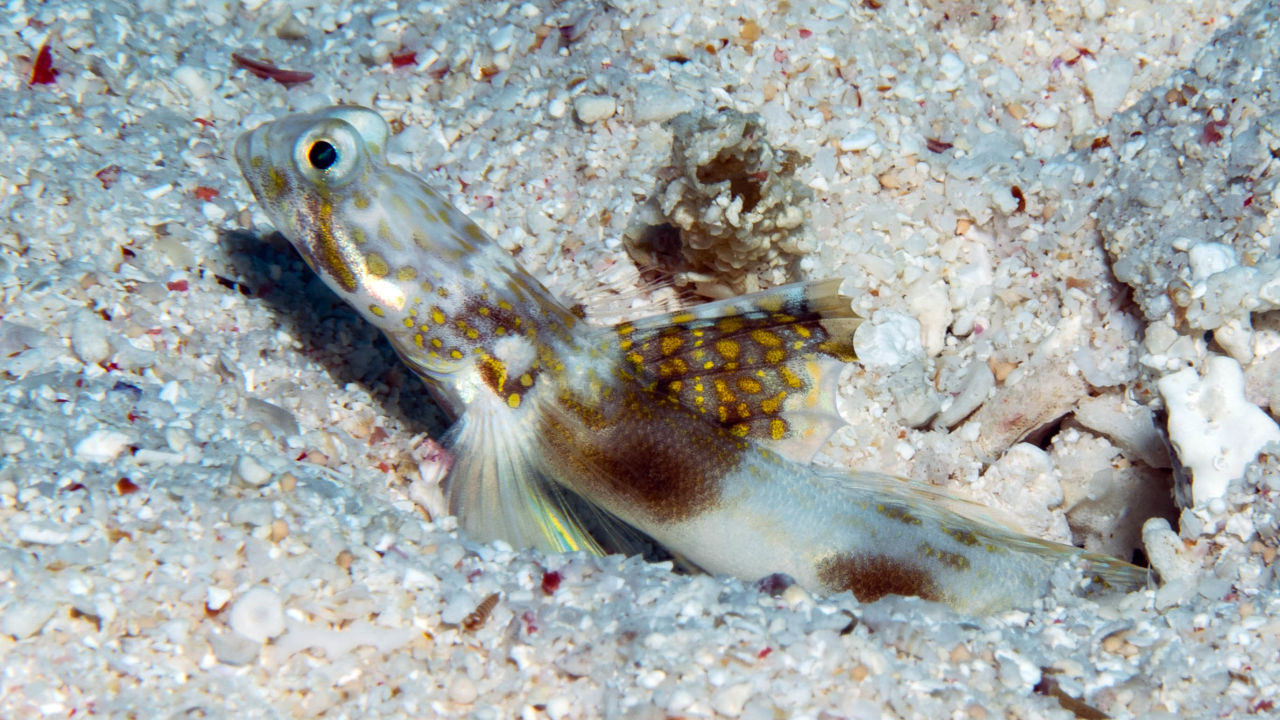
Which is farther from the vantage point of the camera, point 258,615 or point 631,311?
point 631,311

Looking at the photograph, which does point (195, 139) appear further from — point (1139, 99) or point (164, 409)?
point (1139, 99)

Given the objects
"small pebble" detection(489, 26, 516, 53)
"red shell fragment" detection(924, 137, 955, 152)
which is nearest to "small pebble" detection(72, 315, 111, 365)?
"small pebble" detection(489, 26, 516, 53)

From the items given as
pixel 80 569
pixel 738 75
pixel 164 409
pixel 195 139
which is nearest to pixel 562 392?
pixel 164 409

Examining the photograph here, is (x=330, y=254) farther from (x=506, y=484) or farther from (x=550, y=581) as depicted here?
(x=550, y=581)

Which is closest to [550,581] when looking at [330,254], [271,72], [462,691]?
[462,691]

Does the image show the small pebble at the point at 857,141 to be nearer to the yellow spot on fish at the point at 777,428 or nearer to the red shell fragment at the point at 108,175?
the yellow spot on fish at the point at 777,428
